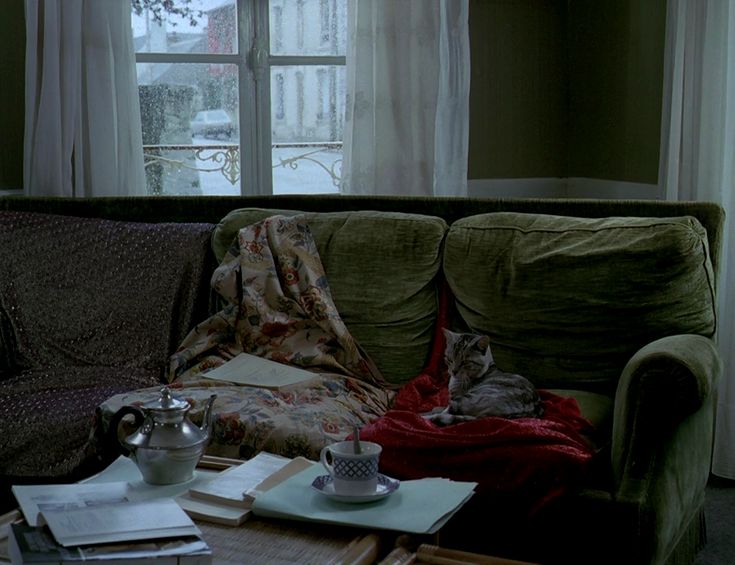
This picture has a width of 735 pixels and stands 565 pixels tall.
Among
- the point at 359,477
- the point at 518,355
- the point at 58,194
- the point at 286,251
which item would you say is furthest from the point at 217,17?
the point at 359,477

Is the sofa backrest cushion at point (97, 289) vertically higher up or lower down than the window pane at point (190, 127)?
lower down

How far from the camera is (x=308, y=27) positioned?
370 centimetres

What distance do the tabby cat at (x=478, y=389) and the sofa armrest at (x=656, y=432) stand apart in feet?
0.75

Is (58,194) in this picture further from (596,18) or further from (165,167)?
(596,18)

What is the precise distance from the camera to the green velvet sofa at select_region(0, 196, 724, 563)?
2.00m

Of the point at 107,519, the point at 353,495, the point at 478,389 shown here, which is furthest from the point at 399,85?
the point at 107,519

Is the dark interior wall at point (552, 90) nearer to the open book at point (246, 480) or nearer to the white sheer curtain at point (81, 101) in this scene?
the white sheer curtain at point (81, 101)

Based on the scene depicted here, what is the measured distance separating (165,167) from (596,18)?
178cm

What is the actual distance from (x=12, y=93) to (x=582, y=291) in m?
2.14

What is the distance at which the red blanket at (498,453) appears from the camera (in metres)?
1.99

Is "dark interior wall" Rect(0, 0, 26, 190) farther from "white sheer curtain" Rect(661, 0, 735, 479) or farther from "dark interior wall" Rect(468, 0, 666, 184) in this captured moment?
"white sheer curtain" Rect(661, 0, 735, 479)

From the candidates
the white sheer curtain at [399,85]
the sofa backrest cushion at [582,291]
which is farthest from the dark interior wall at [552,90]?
the sofa backrest cushion at [582,291]

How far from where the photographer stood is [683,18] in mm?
3133

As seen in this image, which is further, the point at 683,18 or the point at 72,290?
the point at 683,18
